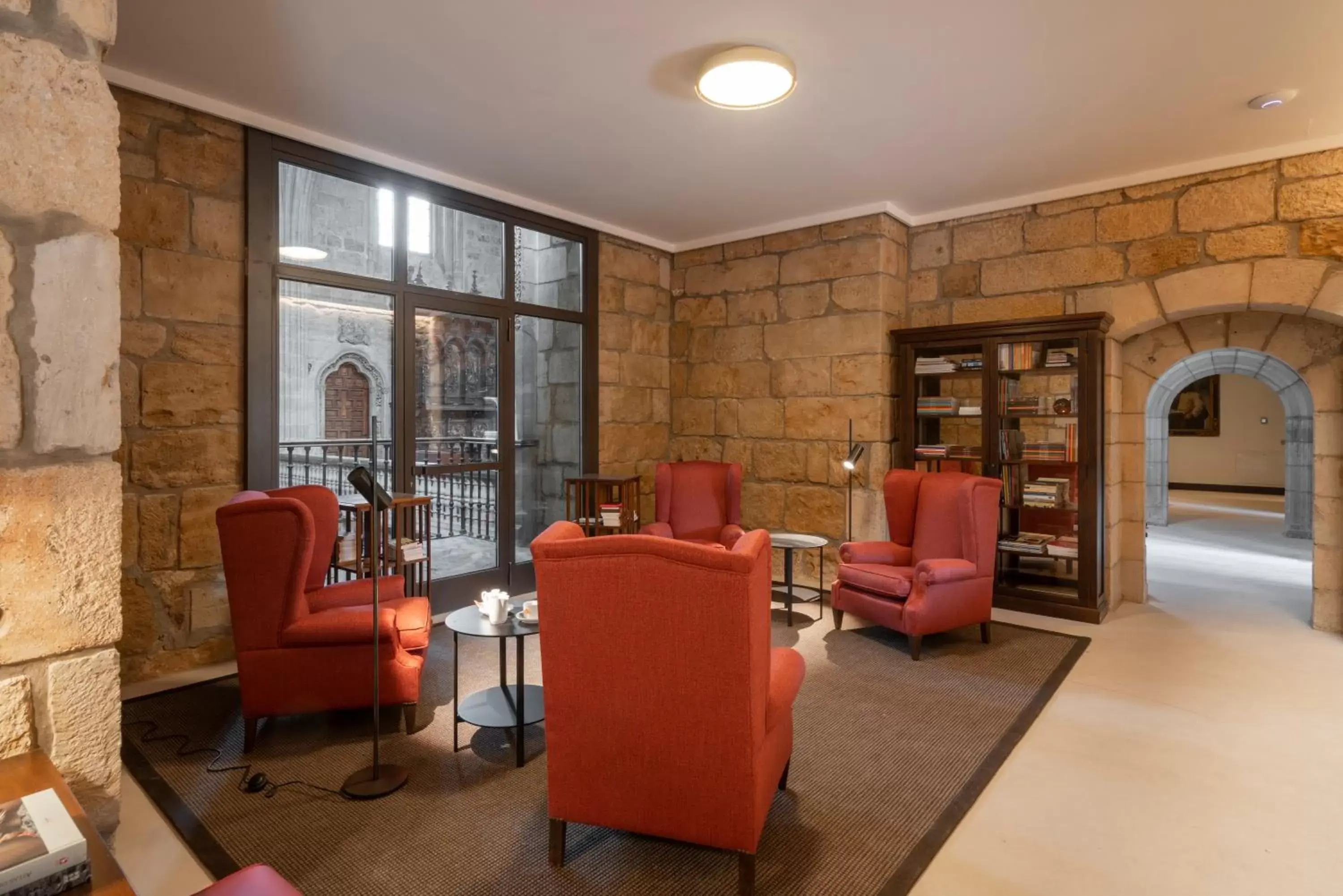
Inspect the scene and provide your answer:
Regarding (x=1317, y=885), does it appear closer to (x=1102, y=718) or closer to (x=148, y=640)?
(x=1102, y=718)

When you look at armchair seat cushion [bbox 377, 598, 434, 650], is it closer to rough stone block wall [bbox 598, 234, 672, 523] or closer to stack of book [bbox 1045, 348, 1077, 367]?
rough stone block wall [bbox 598, 234, 672, 523]

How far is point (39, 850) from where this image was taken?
3.47ft

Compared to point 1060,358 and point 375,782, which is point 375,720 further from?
point 1060,358

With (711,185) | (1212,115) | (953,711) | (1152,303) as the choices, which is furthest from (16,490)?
(1152,303)

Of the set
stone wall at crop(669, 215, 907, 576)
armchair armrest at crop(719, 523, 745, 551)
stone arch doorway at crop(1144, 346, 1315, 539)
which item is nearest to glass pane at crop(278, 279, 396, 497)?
armchair armrest at crop(719, 523, 745, 551)

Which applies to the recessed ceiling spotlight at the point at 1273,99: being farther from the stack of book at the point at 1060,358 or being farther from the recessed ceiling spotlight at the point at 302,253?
the recessed ceiling spotlight at the point at 302,253

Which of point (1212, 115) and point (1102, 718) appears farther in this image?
point (1212, 115)

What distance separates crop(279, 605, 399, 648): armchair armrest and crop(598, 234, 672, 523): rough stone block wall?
289cm

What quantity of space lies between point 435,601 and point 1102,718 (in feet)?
12.2

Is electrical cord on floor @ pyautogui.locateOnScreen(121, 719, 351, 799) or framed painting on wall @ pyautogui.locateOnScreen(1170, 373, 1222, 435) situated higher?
framed painting on wall @ pyautogui.locateOnScreen(1170, 373, 1222, 435)

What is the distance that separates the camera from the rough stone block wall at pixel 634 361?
18.4 feet

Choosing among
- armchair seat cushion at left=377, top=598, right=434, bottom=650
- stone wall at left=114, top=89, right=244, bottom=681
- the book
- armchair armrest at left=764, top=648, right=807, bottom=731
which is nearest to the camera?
the book

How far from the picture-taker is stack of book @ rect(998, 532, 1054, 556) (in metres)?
4.59

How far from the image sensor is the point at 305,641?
266 cm
